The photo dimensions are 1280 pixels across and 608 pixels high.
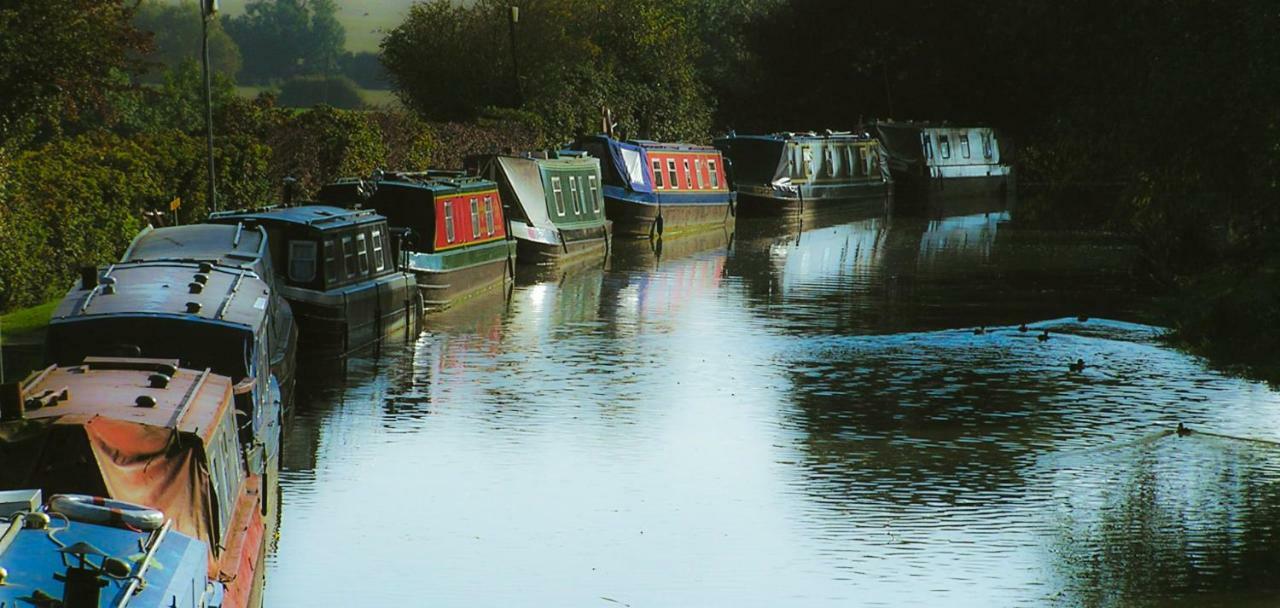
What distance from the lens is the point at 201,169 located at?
27484 mm

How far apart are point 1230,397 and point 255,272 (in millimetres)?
10613

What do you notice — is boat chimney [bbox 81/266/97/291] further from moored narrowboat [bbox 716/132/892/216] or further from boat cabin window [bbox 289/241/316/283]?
moored narrowboat [bbox 716/132/892/216]

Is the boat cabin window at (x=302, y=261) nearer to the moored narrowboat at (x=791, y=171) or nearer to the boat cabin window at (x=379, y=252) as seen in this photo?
the boat cabin window at (x=379, y=252)

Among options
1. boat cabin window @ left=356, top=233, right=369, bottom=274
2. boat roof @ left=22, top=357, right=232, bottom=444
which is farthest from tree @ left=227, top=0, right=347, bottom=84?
boat roof @ left=22, top=357, right=232, bottom=444

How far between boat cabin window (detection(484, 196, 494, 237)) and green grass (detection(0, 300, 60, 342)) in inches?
355

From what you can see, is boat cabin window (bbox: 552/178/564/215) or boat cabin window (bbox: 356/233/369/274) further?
boat cabin window (bbox: 552/178/564/215)

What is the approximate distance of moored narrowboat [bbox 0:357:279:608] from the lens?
6.91 m

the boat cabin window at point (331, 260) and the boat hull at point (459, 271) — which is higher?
the boat cabin window at point (331, 260)

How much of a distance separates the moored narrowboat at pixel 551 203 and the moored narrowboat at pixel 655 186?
11.4ft

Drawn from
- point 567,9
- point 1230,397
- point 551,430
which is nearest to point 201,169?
point 551,430

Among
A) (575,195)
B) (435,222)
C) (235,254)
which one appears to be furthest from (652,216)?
(235,254)

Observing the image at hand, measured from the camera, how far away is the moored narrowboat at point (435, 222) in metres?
25.7

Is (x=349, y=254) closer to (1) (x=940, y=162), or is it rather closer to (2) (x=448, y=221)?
(2) (x=448, y=221)

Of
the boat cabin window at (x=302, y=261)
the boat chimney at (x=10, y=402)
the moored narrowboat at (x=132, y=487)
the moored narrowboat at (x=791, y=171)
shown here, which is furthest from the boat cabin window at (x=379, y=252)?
the moored narrowboat at (x=791, y=171)
